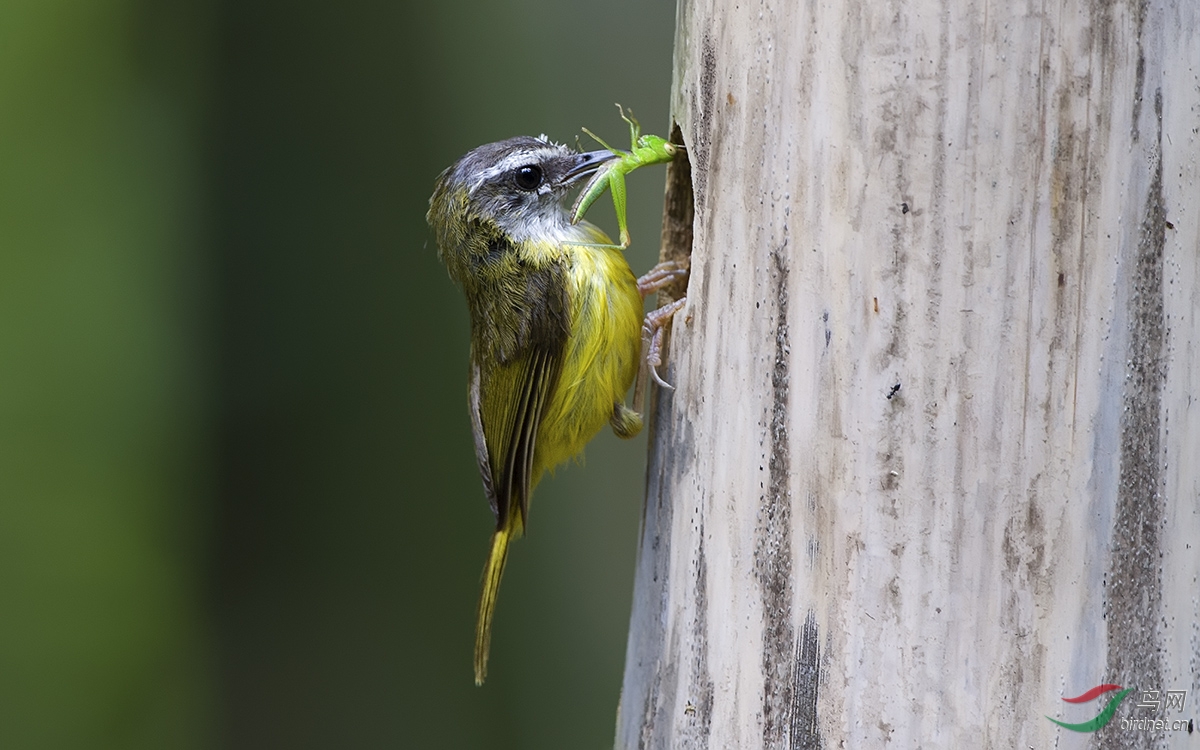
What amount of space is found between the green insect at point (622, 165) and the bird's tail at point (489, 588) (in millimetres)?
1119

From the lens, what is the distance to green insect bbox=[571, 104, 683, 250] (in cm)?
294

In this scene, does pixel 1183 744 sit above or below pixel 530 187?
below

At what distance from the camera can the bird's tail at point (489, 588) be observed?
3623mm

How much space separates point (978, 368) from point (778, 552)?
58cm

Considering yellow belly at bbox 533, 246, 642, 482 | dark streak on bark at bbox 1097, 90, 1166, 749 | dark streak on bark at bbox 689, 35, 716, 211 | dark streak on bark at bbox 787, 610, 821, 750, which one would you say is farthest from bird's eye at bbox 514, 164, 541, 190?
dark streak on bark at bbox 1097, 90, 1166, 749

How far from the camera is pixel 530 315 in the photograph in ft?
11.0

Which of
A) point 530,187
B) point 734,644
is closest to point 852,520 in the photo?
point 734,644

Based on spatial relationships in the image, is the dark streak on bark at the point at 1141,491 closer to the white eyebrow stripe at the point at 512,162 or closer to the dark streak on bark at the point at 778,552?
the dark streak on bark at the point at 778,552

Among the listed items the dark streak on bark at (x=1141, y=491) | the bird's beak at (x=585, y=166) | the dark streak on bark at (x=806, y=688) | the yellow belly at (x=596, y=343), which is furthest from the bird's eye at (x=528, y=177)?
the dark streak on bark at (x=1141, y=491)

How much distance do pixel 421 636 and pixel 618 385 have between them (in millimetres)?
2908

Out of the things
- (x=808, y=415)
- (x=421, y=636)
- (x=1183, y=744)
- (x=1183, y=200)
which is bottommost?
(x=421, y=636)

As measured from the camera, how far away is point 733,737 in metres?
2.36

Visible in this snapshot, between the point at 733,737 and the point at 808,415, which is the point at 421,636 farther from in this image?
the point at 808,415

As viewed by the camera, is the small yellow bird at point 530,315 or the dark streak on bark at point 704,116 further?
the small yellow bird at point 530,315
